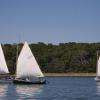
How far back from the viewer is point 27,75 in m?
107

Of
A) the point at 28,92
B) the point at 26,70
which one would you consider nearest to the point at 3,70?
the point at 26,70

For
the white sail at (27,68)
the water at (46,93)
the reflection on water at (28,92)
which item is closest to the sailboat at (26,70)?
the white sail at (27,68)

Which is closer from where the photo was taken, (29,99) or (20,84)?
(29,99)

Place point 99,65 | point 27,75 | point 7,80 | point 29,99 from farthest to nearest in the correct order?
point 99,65 < point 7,80 < point 27,75 < point 29,99

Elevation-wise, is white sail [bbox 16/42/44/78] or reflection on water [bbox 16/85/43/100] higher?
white sail [bbox 16/42/44/78]

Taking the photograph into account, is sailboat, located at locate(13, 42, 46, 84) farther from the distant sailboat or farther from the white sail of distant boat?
the distant sailboat

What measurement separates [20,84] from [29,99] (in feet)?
121

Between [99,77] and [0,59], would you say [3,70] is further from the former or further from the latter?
[99,77]

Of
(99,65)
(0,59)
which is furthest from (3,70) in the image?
(99,65)

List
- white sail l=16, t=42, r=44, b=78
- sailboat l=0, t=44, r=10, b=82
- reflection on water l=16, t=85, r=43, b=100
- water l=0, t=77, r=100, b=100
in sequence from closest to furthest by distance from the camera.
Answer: water l=0, t=77, r=100, b=100 < reflection on water l=16, t=85, r=43, b=100 < white sail l=16, t=42, r=44, b=78 < sailboat l=0, t=44, r=10, b=82

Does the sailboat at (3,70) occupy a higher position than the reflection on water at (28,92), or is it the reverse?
the sailboat at (3,70)

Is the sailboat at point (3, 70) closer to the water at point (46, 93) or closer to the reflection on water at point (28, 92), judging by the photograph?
the water at point (46, 93)

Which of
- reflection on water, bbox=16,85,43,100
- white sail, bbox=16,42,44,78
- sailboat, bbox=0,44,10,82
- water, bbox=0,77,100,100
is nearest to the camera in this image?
water, bbox=0,77,100,100

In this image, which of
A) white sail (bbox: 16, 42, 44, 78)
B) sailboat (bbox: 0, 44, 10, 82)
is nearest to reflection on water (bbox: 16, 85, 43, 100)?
white sail (bbox: 16, 42, 44, 78)
